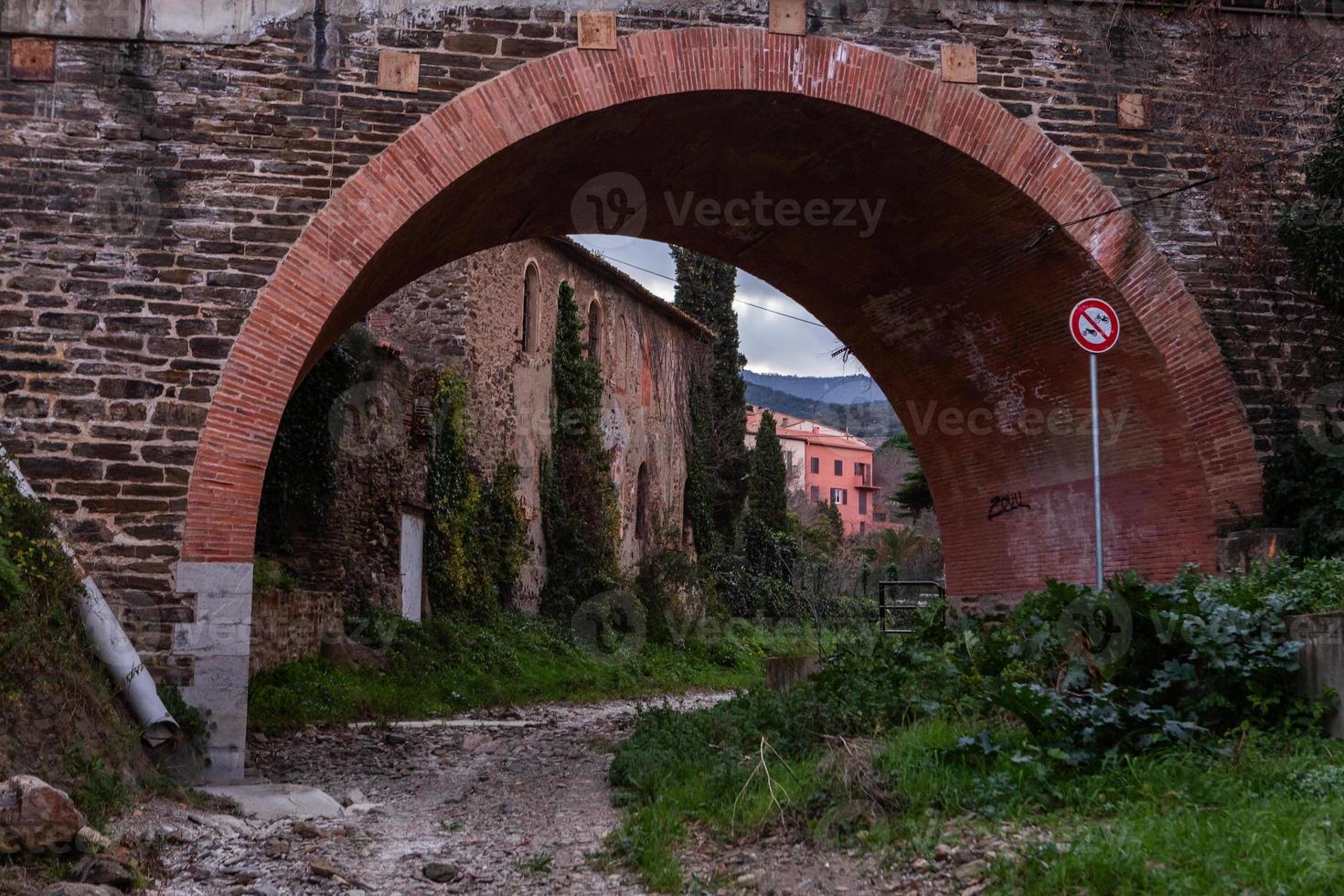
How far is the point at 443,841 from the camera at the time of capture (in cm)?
607

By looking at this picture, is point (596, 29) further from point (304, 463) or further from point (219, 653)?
point (304, 463)

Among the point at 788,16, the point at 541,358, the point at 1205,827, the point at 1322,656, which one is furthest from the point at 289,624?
the point at 1205,827

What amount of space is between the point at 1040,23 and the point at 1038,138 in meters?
0.99

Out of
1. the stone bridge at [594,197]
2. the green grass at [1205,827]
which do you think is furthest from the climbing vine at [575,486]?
the green grass at [1205,827]

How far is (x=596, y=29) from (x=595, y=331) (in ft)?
48.6

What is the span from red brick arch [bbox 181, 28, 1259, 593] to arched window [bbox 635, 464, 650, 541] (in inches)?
564

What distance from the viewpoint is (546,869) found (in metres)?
5.29

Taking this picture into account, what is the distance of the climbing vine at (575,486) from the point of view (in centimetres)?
2055

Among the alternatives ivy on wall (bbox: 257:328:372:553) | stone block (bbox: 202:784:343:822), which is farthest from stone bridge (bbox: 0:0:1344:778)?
ivy on wall (bbox: 257:328:372:553)

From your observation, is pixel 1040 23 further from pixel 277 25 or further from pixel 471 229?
pixel 277 25

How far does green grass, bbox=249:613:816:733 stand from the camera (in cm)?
1161

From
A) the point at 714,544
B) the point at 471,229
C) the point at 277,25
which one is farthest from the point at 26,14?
the point at 714,544

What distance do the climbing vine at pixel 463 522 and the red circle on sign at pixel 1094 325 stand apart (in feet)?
36.2

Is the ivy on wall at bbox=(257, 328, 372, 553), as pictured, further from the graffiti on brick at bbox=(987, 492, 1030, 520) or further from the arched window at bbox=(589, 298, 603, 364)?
the arched window at bbox=(589, 298, 603, 364)
